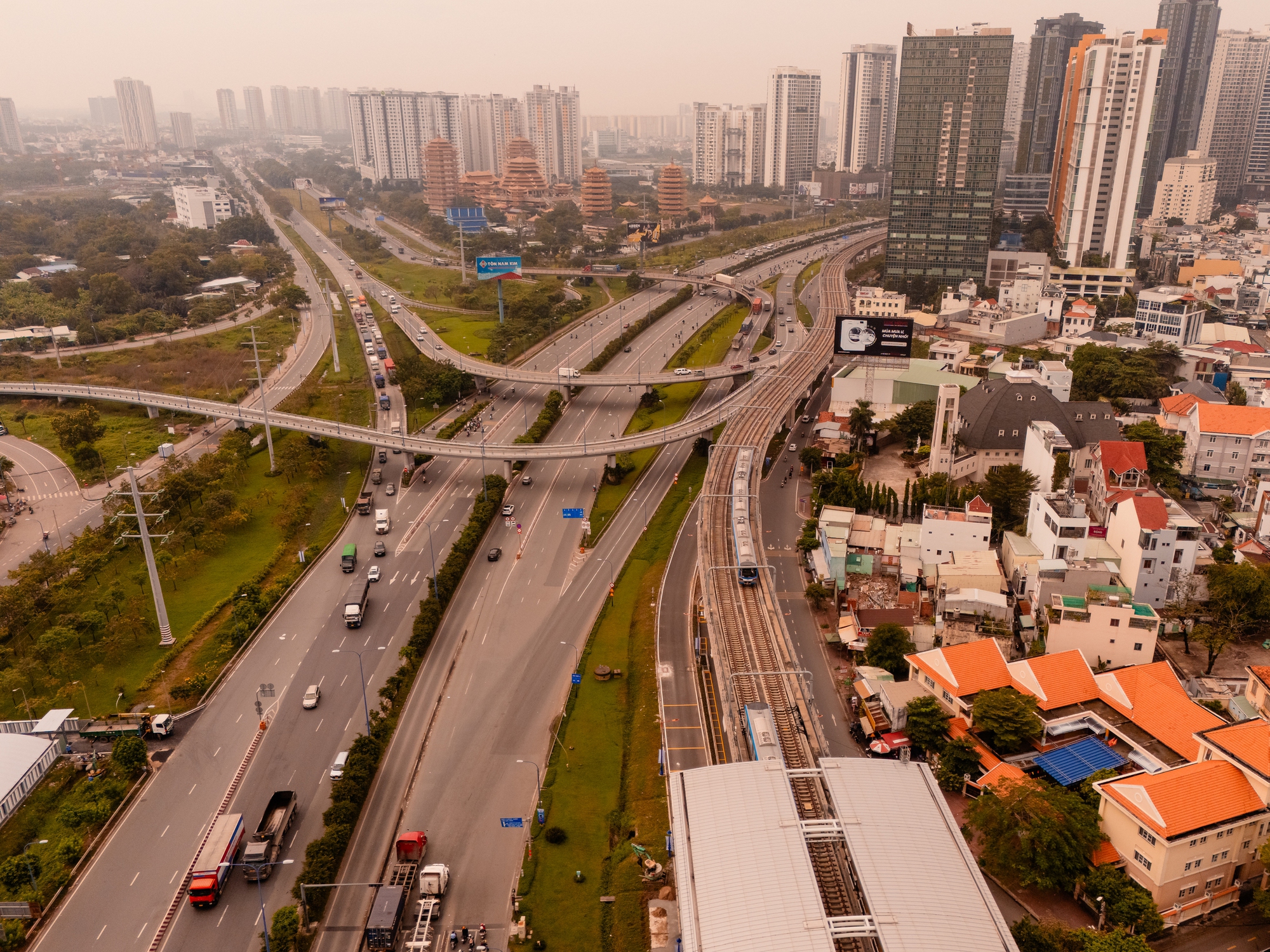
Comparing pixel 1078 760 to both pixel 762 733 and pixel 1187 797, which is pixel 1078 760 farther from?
pixel 762 733

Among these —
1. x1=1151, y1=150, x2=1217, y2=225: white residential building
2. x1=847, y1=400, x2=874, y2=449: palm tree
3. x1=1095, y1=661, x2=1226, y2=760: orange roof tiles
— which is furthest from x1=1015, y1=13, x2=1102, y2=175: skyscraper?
x1=1095, y1=661, x2=1226, y2=760: orange roof tiles

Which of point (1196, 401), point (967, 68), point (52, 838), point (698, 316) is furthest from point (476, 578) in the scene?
point (967, 68)

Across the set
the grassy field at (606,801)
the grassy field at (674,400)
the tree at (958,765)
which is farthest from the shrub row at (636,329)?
the tree at (958,765)

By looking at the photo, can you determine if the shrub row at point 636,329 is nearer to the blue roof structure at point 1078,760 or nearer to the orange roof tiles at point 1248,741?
the blue roof structure at point 1078,760

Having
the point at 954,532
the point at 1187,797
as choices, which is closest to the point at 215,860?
the point at 1187,797

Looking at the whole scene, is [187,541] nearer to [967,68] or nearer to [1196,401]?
[1196,401]

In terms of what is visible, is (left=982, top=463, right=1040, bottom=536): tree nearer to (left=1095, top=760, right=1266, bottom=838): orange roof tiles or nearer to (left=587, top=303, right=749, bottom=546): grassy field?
(left=1095, top=760, right=1266, bottom=838): orange roof tiles
